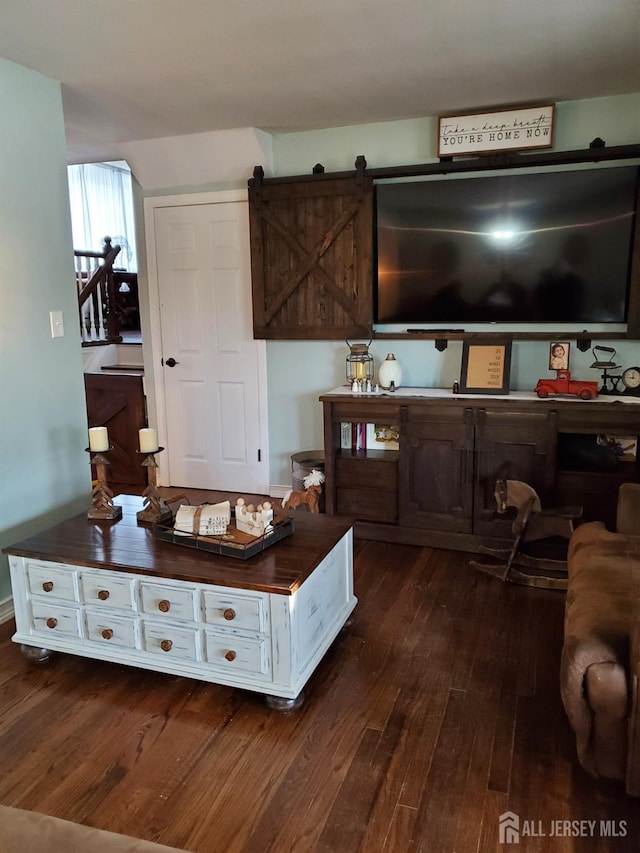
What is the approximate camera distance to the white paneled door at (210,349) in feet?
14.3

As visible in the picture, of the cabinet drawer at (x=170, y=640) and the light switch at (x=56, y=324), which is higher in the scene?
the light switch at (x=56, y=324)

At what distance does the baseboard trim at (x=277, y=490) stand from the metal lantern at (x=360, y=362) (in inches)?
38.3

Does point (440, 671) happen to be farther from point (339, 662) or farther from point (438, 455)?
point (438, 455)

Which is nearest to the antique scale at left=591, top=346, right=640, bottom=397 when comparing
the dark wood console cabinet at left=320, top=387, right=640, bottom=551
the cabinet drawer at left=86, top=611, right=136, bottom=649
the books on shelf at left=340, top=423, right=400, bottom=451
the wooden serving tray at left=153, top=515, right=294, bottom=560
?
the dark wood console cabinet at left=320, top=387, right=640, bottom=551

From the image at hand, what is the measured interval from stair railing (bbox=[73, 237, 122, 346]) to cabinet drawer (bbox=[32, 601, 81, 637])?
3.69m

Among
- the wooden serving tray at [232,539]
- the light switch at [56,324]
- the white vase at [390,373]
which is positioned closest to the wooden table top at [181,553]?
the wooden serving tray at [232,539]

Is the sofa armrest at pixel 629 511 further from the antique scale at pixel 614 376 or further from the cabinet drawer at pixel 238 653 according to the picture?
the cabinet drawer at pixel 238 653

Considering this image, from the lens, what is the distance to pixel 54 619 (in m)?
2.43

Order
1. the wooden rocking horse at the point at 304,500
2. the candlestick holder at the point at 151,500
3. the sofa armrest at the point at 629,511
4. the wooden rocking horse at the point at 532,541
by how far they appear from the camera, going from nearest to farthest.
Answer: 1. the sofa armrest at the point at 629,511
2. the candlestick holder at the point at 151,500
3. the wooden rocking horse at the point at 532,541
4. the wooden rocking horse at the point at 304,500

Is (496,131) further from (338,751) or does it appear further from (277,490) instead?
(338,751)

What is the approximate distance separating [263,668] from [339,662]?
0.41 metres

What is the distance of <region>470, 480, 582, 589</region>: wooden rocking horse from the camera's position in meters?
3.03

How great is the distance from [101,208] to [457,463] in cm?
646

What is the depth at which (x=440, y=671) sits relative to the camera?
94.3 inches
